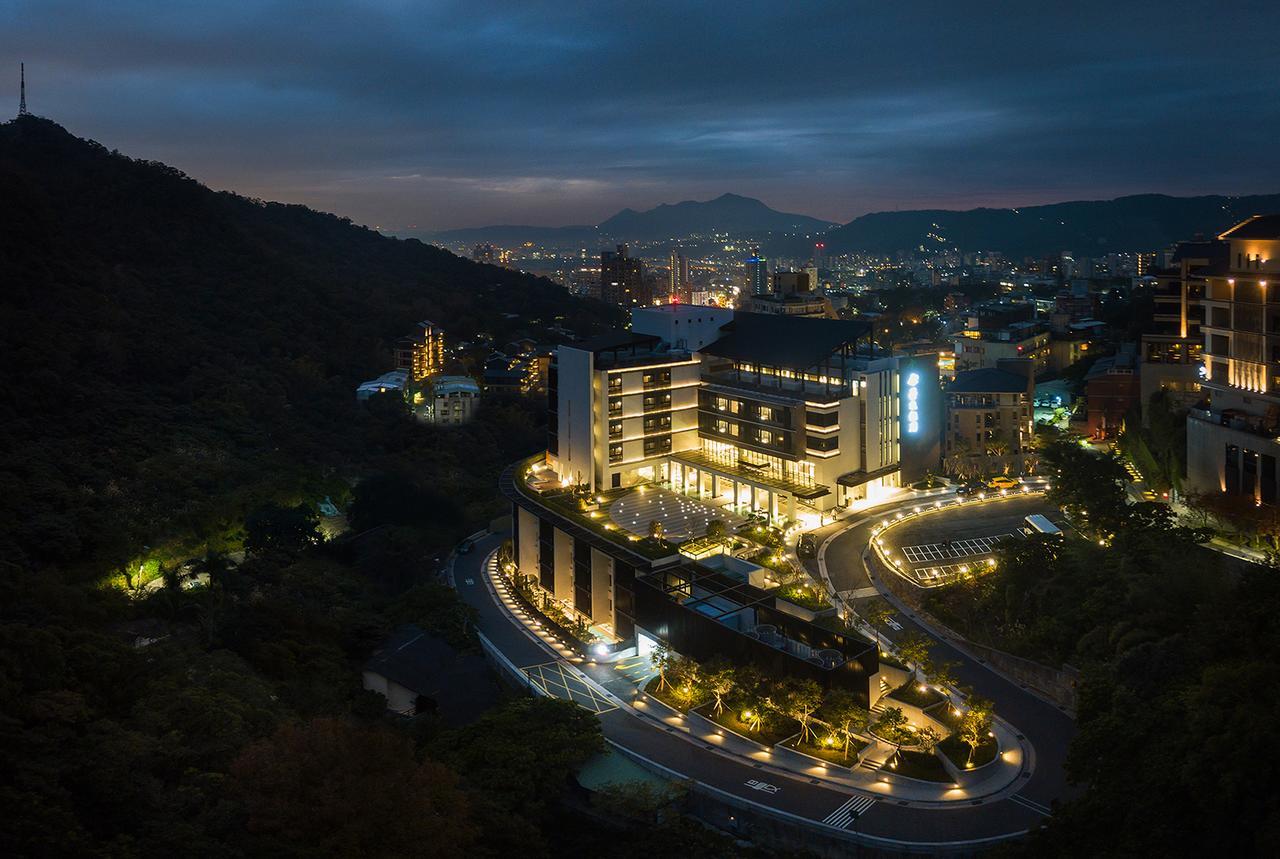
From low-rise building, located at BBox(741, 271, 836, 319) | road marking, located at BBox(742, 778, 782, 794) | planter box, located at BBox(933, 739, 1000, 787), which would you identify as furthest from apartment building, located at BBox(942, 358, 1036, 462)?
road marking, located at BBox(742, 778, 782, 794)

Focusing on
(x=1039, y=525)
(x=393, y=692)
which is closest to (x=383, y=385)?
(x=393, y=692)

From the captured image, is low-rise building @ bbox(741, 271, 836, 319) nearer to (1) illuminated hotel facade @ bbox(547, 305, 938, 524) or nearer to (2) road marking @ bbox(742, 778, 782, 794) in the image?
Result: (1) illuminated hotel facade @ bbox(547, 305, 938, 524)

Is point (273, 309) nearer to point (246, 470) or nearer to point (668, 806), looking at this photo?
point (246, 470)

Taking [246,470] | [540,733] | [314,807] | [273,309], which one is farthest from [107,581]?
[273,309]

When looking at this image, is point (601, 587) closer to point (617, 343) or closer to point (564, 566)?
point (564, 566)

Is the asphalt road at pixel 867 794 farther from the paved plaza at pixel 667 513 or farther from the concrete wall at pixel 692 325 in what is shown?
the concrete wall at pixel 692 325
